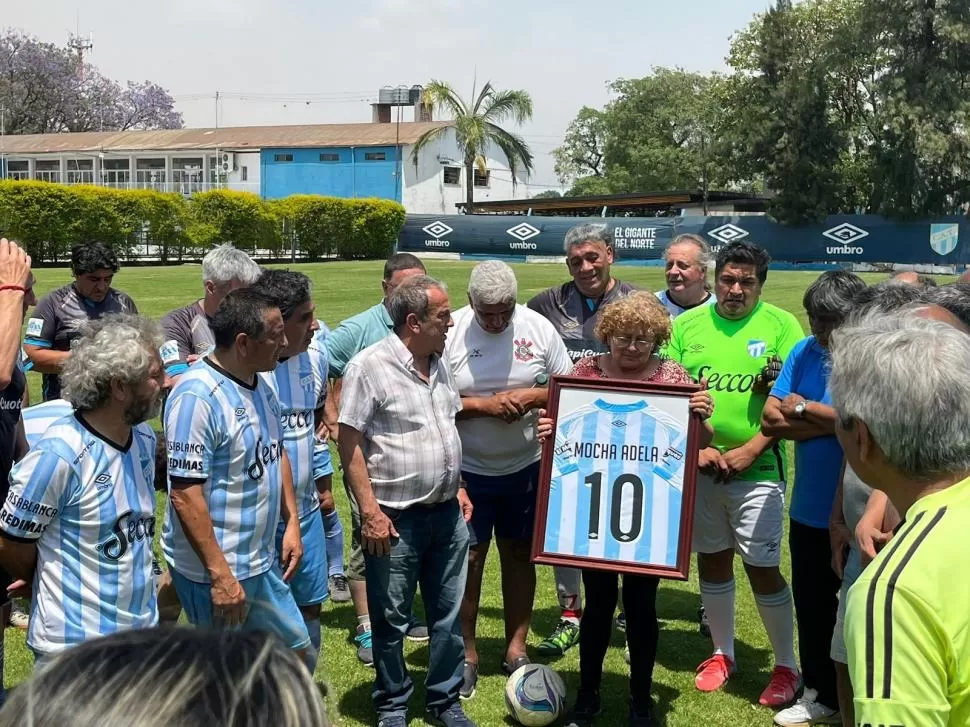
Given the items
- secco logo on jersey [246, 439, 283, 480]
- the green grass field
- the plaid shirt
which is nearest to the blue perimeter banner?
the green grass field

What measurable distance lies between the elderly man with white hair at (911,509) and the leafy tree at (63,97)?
77820 millimetres

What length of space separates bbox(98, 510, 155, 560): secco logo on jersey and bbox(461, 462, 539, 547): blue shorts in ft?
7.10

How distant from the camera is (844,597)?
13.9 ft

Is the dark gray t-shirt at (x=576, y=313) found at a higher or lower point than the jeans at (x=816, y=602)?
higher

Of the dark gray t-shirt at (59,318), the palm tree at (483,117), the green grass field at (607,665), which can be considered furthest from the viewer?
the palm tree at (483,117)

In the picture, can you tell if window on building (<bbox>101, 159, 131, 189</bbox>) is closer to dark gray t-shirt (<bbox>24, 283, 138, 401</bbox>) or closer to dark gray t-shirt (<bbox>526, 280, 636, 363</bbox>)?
dark gray t-shirt (<bbox>24, 283, 138, 401</bbox>)

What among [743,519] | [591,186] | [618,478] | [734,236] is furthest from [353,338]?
[591,186]

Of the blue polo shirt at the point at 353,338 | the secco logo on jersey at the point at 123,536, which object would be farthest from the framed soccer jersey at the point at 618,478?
the secco logo on jersey at the point at 123,536

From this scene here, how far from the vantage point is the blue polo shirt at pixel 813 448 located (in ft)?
16.1

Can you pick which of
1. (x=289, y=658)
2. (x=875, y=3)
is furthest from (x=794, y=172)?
(x=289, y=658)

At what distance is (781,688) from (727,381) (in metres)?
1.59

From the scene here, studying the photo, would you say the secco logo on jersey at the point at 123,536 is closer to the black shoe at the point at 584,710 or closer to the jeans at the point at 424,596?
the jeans at the point at 424,596

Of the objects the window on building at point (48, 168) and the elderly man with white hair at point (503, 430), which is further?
the window on building at point (48, 168)

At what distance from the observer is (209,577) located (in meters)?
4.10
